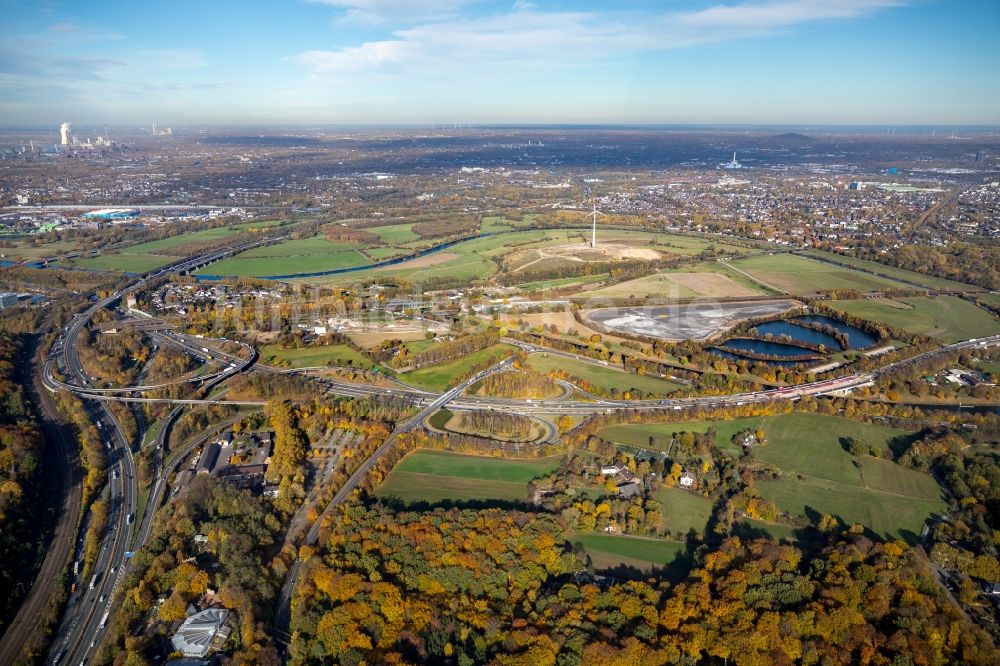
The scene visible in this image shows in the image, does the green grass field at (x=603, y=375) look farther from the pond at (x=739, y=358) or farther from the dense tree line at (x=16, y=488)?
the dense tree line at (x=16, y=488)

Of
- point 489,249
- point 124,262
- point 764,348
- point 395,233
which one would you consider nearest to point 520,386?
point 764,348

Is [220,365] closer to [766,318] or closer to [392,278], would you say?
[392,278]

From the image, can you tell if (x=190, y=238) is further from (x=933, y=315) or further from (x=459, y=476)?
(x=933, y=315)

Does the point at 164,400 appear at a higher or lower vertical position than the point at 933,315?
lower

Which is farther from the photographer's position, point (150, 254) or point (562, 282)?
point (150, 254)

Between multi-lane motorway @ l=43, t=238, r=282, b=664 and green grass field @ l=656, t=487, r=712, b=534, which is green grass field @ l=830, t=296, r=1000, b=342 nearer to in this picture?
green grass field @ l=656, t=487, r=712, b=534

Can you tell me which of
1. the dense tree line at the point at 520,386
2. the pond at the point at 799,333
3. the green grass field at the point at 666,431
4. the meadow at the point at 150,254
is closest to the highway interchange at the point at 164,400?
the dense tree line at the point at 520,386

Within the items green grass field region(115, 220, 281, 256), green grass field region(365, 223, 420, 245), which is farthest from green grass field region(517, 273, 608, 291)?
green grass field region(115, 220, 281, 256)
